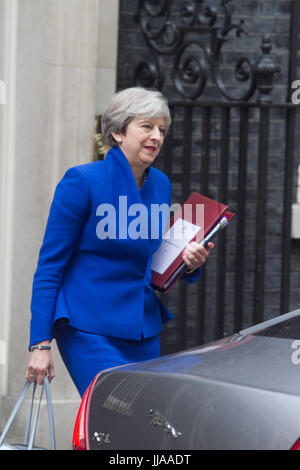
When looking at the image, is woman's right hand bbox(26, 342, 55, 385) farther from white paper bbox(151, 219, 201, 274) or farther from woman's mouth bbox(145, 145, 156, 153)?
woman's mouth bbox(145, 145, 156, 153)

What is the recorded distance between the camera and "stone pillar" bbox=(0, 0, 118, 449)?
538 centimetres

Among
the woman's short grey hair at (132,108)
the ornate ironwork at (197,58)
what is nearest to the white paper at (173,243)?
the woman's short grey hair at (132,108)

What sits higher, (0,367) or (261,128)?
(261,128)

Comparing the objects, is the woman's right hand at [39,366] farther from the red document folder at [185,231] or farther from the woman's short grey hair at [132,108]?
the woman's short grey hair at [132,108]

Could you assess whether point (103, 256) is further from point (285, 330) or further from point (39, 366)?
point (285, 330)

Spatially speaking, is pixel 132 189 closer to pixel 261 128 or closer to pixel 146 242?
pixel 146 242

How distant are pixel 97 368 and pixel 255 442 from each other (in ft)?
4.33

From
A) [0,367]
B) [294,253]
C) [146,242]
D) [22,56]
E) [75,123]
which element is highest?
[22,56]

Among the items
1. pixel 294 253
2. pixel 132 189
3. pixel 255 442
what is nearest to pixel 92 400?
pixel 255 442

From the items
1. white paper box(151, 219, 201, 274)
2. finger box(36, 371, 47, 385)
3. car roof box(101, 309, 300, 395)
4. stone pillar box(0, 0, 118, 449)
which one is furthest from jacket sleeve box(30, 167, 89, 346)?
stone pillar box(0, 0, 118, 449)

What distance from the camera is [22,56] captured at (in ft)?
17.7

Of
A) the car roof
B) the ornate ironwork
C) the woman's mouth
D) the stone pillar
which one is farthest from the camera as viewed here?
the ornate ironwork

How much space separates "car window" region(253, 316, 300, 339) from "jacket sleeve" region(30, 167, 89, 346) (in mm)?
829

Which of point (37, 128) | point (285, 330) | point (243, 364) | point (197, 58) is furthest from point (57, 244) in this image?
point (197, 58)
